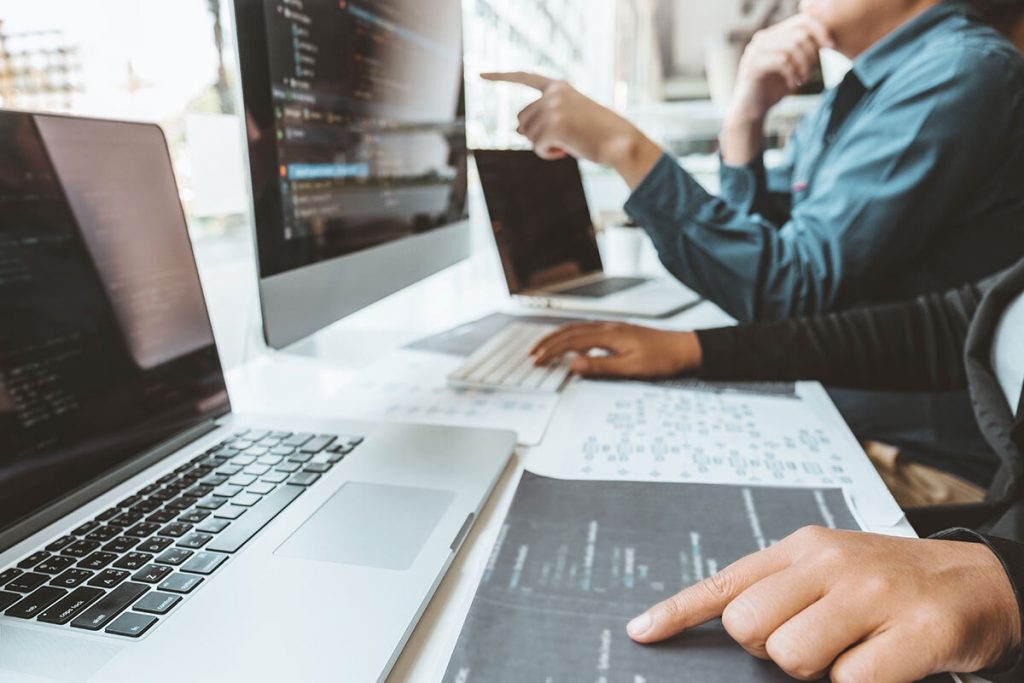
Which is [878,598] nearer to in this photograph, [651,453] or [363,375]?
[651,453]

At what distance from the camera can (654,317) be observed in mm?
1034

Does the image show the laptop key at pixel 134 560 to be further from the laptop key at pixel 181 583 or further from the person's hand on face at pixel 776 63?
the person's hand on face at pixel 776 63

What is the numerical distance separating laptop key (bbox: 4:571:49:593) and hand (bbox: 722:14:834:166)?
4.13 ft

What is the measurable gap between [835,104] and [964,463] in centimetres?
62

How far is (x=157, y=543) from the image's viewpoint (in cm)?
36

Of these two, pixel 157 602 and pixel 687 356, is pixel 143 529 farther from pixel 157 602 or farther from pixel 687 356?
pixel 687 356

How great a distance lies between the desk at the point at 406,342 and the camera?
0.33 metres

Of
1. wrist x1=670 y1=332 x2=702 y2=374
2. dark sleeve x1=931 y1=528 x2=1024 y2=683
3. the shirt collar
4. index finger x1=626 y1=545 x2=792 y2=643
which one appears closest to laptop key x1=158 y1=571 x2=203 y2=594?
index finger x1=626 y1=545 x2=792 y2=643

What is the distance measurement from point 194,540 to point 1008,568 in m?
0.44

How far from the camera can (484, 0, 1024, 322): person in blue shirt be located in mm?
850

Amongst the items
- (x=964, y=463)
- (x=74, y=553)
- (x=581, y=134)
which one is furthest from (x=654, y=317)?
(x=74, y=553)

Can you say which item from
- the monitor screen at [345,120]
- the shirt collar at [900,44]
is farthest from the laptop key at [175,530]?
the shirt collar at [900,44]

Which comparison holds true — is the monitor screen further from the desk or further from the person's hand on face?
the person's hand on face

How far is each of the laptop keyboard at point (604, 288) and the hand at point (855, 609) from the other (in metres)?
0.84
